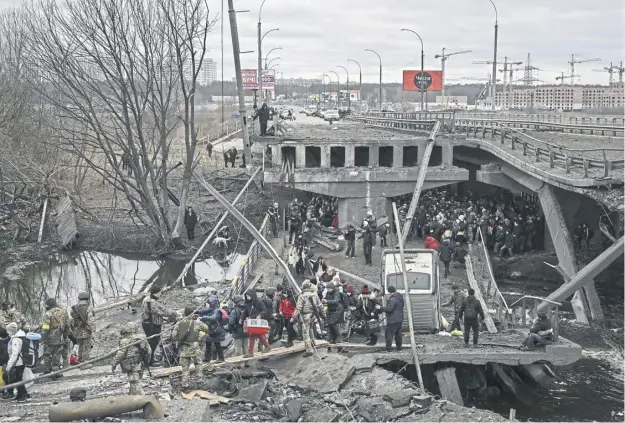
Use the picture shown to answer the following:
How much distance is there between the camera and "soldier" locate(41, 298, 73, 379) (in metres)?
14.9

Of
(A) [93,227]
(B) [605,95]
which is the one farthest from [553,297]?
(B) [605,95]

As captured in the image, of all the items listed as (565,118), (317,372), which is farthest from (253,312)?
(565,118)

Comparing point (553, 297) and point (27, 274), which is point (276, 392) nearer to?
point (553, 297)

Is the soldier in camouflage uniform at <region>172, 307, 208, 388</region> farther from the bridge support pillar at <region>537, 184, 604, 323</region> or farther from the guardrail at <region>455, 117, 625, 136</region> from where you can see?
the guardrail at <region>455, 117, 625, 136</region>

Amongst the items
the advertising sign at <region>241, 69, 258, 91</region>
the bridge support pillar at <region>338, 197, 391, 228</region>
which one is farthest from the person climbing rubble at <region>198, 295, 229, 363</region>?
the advertising sign at <region>241, 69, 258, 91</region>

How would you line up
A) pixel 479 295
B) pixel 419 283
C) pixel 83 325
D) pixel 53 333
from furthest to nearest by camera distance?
pixel 479 295 → pixel 419 283 → pixel 83 325 → pixel 53 333

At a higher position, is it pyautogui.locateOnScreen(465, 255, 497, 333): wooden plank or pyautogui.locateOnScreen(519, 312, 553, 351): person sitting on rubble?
pyautogui.locateOnScreen(519, 312, 553, 351): person sitting on rubble

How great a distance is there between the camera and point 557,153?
26812 millimetres

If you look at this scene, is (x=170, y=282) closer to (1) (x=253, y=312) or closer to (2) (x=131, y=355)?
(1) (x=253, y=312)

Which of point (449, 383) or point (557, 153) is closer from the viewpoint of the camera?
point (449, 383)

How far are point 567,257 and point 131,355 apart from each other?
16.8 meters

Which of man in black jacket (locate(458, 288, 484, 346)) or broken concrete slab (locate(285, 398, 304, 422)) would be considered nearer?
broken concrete slab (locate(285, 398, 304, 422))

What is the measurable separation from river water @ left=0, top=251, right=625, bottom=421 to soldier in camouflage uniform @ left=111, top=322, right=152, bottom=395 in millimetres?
8037

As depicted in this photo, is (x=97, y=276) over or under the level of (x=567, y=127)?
under
